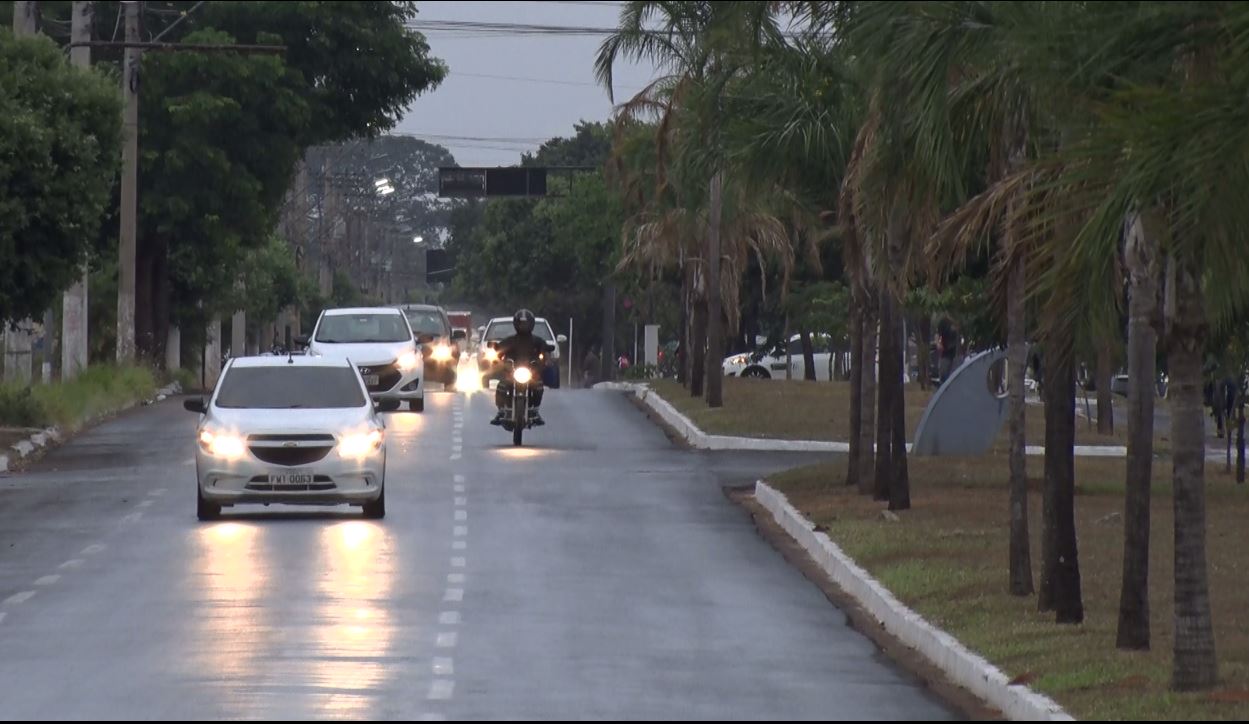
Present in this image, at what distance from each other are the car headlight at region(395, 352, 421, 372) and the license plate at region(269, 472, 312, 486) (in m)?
15.8

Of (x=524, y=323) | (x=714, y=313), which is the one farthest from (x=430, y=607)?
(x=714, y=313)

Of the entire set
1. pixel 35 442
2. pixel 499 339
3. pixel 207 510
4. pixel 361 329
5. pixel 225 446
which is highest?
pixel 499 339

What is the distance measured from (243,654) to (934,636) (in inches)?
172

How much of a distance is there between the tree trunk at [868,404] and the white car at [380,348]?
42.9ft

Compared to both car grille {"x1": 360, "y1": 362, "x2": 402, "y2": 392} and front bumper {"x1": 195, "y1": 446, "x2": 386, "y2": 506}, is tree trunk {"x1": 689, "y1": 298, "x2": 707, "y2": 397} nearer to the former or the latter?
car grille {"x1": 360, "y1": 362, "x2": 402, "y2": 392}

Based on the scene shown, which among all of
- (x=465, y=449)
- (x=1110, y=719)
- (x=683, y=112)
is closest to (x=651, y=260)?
(x=465, y=449)

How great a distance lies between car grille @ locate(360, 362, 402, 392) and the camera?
128 feet

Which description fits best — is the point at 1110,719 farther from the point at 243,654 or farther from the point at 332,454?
the point at 332,454

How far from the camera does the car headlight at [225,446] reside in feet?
76.5

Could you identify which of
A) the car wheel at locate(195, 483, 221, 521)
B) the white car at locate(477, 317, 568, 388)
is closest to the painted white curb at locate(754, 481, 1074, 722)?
the car wheel at locate(195, 483, 221, 521)

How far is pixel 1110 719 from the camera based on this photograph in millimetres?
11727

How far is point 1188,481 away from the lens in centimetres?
1280

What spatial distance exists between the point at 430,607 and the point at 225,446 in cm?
681

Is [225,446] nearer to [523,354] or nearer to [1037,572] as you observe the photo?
[1037,572]
